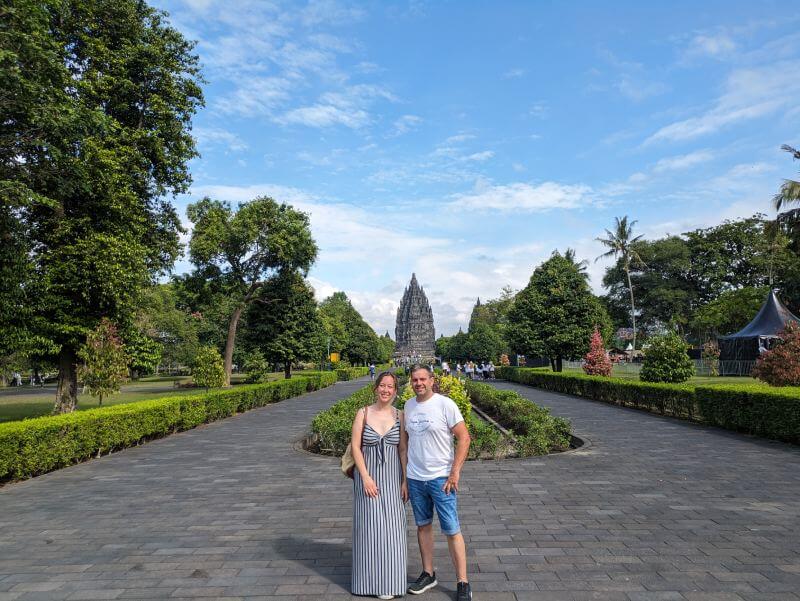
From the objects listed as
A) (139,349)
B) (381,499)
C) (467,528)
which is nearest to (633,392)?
(467,528)

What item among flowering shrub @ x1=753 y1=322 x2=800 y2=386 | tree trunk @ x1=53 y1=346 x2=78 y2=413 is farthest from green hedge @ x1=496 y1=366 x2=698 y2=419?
tree trunk @ x1=53 y1=346 x2=78 y2=413

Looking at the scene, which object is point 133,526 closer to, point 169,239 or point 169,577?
point 169,577

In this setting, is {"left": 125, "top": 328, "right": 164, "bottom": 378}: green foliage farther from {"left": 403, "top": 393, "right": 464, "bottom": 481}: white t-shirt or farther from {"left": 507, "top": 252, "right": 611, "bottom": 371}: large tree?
{"left": 507, "top": 252, "right": 611, "bottom": 371}: large tree

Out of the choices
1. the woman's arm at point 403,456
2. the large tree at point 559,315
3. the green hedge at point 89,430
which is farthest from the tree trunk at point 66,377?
the large tree at point 559,315

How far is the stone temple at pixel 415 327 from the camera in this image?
123062 mm

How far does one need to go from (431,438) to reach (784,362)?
16316 mm

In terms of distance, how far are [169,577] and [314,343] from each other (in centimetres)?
3153

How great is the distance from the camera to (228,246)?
94.3 feet

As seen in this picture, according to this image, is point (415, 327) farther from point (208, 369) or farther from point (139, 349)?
point (139, 349)

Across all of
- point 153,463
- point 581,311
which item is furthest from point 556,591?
point 581,311

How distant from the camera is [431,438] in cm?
392

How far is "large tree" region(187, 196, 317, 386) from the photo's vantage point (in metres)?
28.2

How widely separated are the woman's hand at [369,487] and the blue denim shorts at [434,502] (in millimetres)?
283

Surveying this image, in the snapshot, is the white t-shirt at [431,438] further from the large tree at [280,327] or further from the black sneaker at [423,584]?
the large tree at [280,327]
